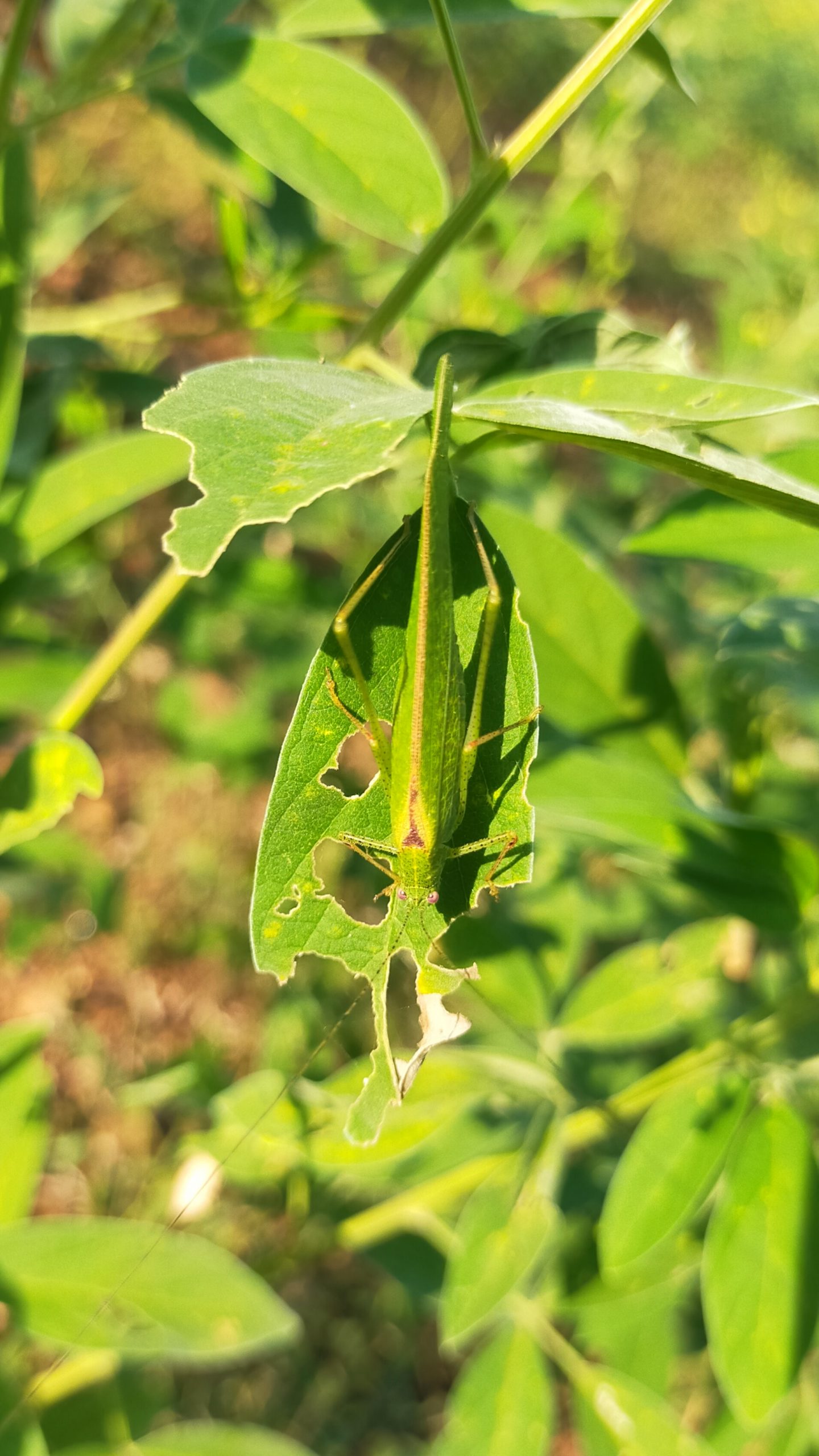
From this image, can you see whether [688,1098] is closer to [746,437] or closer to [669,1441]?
[669,1441]

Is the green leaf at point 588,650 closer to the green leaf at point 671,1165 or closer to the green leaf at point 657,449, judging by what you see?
the green leaf at point 671,1165

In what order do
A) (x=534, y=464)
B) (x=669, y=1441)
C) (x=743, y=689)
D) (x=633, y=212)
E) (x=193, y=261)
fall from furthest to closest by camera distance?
(x=633, y=212)
(x=193, y=261)
(x=534, y=464)
(x=669, y=1441)
(x=743, y=689)

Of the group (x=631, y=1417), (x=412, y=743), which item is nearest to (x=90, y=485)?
(x=412, y=743)

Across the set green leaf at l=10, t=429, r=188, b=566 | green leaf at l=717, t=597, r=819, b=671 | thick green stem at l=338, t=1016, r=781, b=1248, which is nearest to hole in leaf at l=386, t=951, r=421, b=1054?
thick green stem at l=338, t=1016, r=781, b=1248

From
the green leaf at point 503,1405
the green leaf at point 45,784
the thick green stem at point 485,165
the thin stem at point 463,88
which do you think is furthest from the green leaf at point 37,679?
the green leaf at point 503,1405

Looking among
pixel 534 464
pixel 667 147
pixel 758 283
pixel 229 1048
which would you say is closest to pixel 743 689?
pixel 534 464

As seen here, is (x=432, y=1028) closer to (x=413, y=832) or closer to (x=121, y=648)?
(x=413, y=832)
